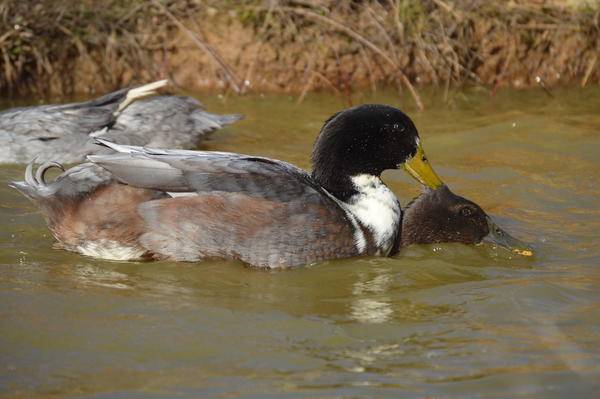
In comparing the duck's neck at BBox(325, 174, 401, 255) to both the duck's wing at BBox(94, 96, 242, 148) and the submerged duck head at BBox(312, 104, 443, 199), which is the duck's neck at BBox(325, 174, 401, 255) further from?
the duck's wing at BBox(94, 96, 242, 148)

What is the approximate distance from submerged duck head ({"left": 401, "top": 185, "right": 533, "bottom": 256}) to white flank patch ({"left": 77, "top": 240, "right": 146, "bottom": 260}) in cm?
166

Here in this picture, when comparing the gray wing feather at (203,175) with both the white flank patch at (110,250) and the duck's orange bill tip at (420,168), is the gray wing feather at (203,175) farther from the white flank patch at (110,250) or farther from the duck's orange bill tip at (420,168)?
the duck's orange bill tip at (420,168)

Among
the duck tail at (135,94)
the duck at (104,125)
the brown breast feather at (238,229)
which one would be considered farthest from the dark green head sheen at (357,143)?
the duck tail at (135,94)

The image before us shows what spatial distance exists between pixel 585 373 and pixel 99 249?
2.84 metres

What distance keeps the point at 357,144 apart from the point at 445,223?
2.81ft

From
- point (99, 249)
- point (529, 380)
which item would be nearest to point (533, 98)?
point (99, 249)

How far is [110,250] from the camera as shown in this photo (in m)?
6.33

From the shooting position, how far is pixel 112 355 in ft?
16.3

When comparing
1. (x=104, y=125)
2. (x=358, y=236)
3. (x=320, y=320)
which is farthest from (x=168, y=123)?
(x=320, y=320)

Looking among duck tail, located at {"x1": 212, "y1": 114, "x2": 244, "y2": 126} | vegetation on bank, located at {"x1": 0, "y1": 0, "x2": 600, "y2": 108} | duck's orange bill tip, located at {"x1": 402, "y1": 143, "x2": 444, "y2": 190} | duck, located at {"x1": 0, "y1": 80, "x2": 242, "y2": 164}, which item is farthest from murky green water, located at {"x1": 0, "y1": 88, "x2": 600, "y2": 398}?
vegetation on bank, located at {"x1": 0, "y1": 0, "x2": 600, "y2": 108}

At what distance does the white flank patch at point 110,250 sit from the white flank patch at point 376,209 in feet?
3.99

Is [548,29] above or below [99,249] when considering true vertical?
above

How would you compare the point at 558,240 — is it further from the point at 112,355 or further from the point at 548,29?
the point at 548,29

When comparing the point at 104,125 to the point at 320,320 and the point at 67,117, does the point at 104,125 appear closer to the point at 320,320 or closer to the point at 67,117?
the point at 67,117
